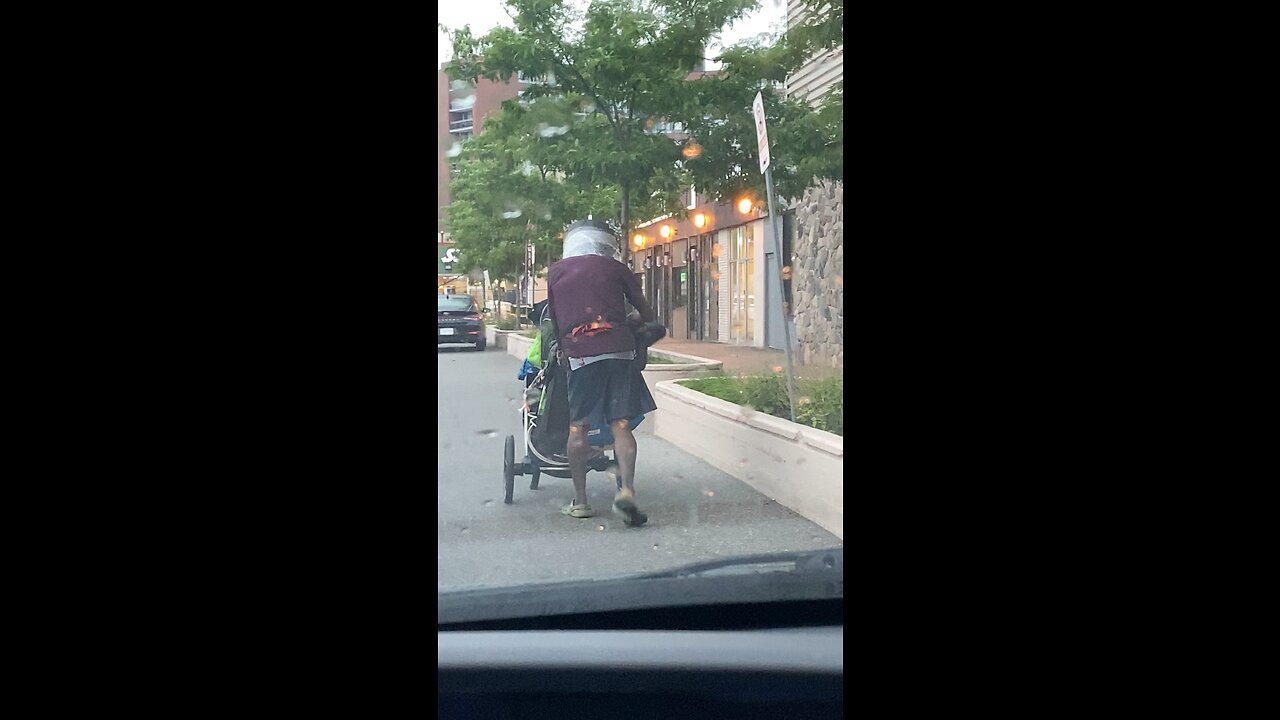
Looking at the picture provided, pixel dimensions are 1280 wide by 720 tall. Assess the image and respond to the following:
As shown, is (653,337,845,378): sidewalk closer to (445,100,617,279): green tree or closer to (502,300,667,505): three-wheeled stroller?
(445,100,617,279): green tree

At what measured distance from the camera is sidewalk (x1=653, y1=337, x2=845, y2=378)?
7.41m

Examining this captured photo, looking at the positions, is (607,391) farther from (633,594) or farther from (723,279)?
(723,279)

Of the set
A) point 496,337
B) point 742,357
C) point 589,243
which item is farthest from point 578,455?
point 742,357

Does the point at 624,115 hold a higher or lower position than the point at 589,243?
higher

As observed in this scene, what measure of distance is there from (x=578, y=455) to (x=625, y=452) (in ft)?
0.71

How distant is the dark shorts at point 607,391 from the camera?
15.0ft

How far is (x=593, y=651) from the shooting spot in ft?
5.87

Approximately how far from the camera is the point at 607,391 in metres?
4.60

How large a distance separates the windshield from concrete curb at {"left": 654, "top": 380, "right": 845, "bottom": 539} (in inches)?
0.6

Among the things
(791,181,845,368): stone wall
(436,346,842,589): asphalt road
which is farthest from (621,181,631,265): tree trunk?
(791,181,845,368): stone wall
